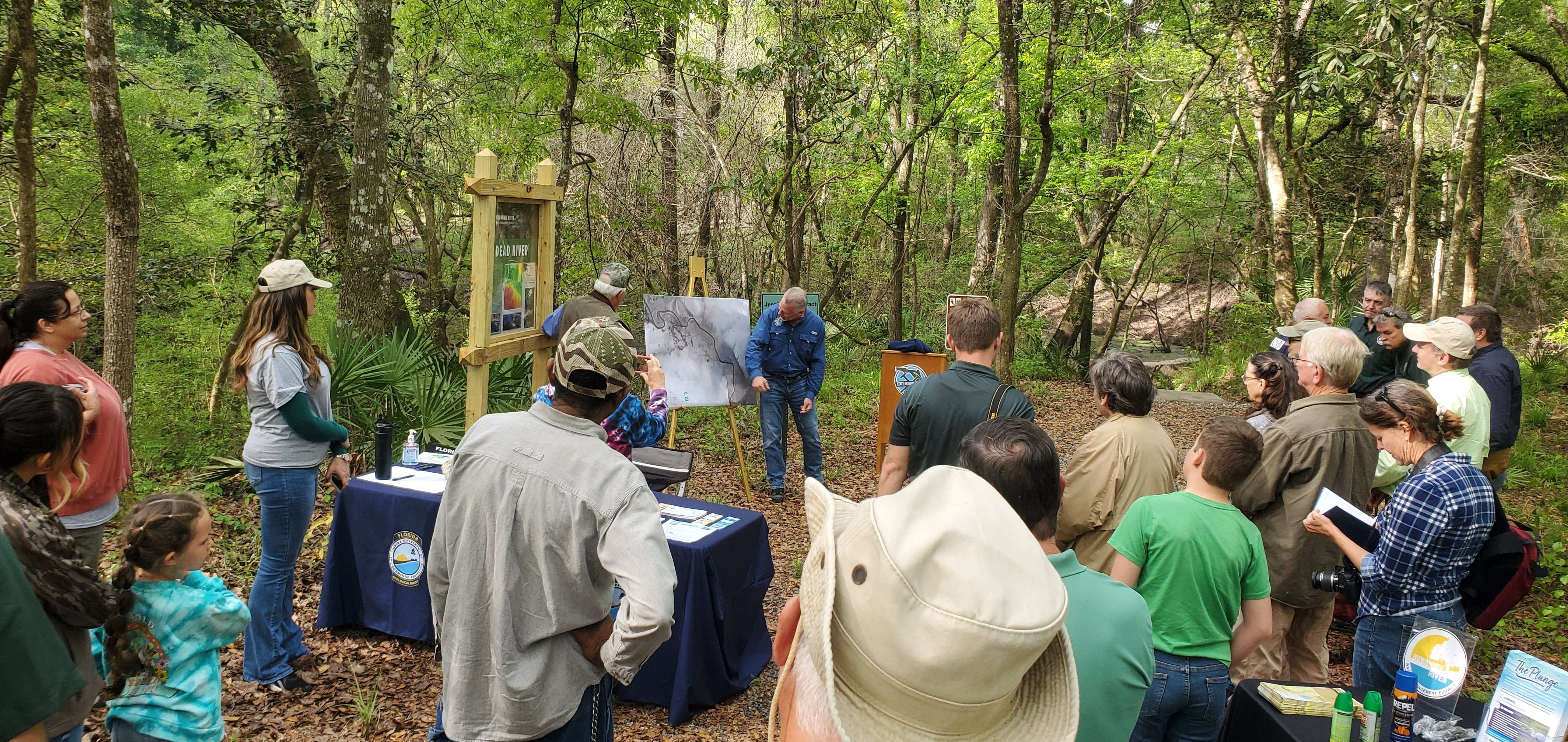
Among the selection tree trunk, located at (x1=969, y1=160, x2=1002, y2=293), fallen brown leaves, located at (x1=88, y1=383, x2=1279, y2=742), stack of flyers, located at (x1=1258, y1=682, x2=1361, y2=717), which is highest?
tree trunk, located at (x1=969, y1=160, x2=1002, y2=293)

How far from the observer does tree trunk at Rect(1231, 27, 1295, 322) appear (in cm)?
986

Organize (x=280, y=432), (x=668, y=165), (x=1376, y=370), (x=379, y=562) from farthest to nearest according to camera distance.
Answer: (x=668, y=165)
(x=1376, y=370)
(x=379, y=562)
(x=280, y=432)

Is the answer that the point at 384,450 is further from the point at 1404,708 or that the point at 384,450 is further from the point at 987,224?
the point at 987,224

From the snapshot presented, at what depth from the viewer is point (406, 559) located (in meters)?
4.30

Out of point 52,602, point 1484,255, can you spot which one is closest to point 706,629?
point 52,602

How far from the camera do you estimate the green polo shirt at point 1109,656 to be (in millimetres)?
1850

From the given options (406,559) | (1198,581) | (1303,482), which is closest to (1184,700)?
(1198,581)

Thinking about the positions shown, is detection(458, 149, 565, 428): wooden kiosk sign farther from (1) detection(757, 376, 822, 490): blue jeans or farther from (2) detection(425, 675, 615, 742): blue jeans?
(2) detection(425, 675, 615, 742): blue jeans

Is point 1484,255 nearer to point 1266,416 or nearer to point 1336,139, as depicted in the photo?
point 1336,139

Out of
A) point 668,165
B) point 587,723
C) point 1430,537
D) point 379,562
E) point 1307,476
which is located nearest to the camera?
point 587,723

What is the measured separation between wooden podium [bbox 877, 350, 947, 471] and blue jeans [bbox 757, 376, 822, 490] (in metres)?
0.62

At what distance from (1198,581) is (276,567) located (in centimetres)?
367

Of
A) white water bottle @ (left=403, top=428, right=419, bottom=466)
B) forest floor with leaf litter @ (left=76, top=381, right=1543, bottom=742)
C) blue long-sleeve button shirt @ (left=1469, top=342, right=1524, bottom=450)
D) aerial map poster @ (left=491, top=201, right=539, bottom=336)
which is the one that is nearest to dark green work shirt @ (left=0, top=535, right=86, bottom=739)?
forest floor with leaf litter @ (left=76, top=381, right=1543, bottom=742)

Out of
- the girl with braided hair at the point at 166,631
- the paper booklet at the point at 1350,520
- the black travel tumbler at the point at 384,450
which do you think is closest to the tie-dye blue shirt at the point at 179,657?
the girl with braided hair at the point at 166,631
